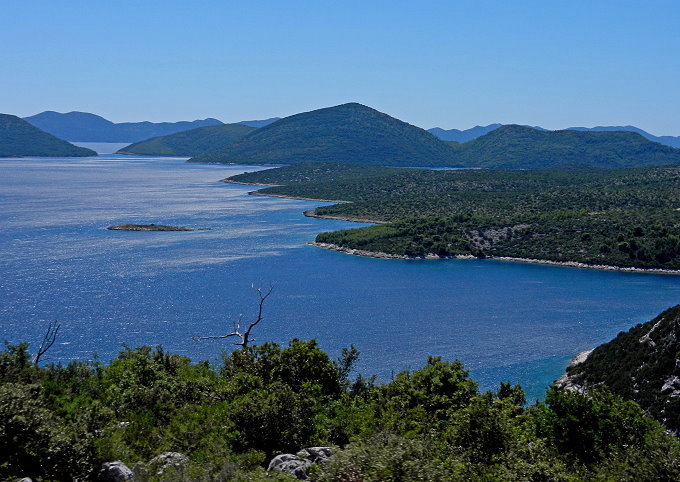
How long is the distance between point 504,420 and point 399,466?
985 centimetres

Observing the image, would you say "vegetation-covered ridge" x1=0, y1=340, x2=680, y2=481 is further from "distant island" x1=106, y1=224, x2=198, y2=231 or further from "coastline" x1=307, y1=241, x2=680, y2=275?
"distant island" x1=106, y1=224, x2=198, y2=231

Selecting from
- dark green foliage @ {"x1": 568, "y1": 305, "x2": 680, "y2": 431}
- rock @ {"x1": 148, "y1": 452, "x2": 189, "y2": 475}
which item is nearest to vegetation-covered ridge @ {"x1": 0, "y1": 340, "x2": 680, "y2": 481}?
rock @ {"x1": 148, "y1": 452, "x2": 189, "y2": 475}

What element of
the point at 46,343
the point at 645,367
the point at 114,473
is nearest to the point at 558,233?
the point at 645,367

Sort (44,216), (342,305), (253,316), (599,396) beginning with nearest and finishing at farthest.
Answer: (599,396), (253,316), (342,305), (44,216)

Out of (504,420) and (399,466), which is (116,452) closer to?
(399,466)

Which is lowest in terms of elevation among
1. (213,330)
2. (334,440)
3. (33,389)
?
(213,330)

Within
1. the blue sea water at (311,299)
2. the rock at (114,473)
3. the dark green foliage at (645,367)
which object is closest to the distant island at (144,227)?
the blue sea water at (311,299)

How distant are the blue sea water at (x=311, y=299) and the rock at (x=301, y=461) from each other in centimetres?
3853

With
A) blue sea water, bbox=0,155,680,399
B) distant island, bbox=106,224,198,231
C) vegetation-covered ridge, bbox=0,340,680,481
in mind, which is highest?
vegetation-covered ridge, bbox=0,340,680,481

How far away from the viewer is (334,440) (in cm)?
2538

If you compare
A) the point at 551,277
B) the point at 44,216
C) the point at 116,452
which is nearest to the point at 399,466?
the point at 116,452

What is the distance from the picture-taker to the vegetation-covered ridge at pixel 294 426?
1883 centimetres

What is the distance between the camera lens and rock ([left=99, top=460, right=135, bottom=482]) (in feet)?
63.9

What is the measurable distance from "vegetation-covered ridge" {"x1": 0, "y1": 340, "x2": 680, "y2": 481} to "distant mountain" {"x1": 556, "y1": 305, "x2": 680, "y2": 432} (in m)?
19.5
